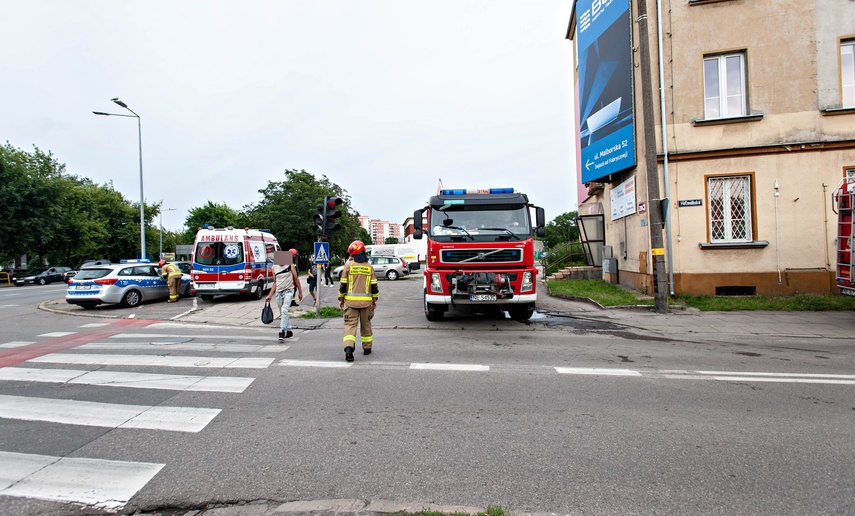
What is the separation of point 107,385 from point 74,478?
8.71 ft

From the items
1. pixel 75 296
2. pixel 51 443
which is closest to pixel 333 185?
pixel 75 296

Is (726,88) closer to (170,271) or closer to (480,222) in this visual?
(480,222)

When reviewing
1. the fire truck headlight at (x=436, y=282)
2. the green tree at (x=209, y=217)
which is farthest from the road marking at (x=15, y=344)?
the green tree at (x=209, y=217)

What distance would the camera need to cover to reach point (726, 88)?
515 inches

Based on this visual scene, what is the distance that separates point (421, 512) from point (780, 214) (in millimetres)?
14106

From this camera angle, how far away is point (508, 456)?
349cm

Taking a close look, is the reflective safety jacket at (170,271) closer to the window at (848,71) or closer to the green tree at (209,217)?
the window at (848,71)

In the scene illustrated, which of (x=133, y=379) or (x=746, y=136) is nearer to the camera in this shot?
(x=133, y=379)

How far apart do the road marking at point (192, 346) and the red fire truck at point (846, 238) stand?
37.1 feet

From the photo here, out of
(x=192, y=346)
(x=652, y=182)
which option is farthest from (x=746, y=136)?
(x=192, y=346)

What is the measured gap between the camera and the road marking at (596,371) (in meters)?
5.88

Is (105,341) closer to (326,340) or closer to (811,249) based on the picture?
(326,340)

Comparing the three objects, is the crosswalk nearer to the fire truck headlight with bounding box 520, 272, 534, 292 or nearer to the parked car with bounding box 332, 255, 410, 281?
the fire truck headlight with bounding box 520, 272, 534, 292

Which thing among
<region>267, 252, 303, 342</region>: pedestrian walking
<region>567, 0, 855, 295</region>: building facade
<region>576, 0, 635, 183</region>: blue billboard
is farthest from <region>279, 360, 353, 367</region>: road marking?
<region>576, 0, 635, 183</region>: blue billboard
